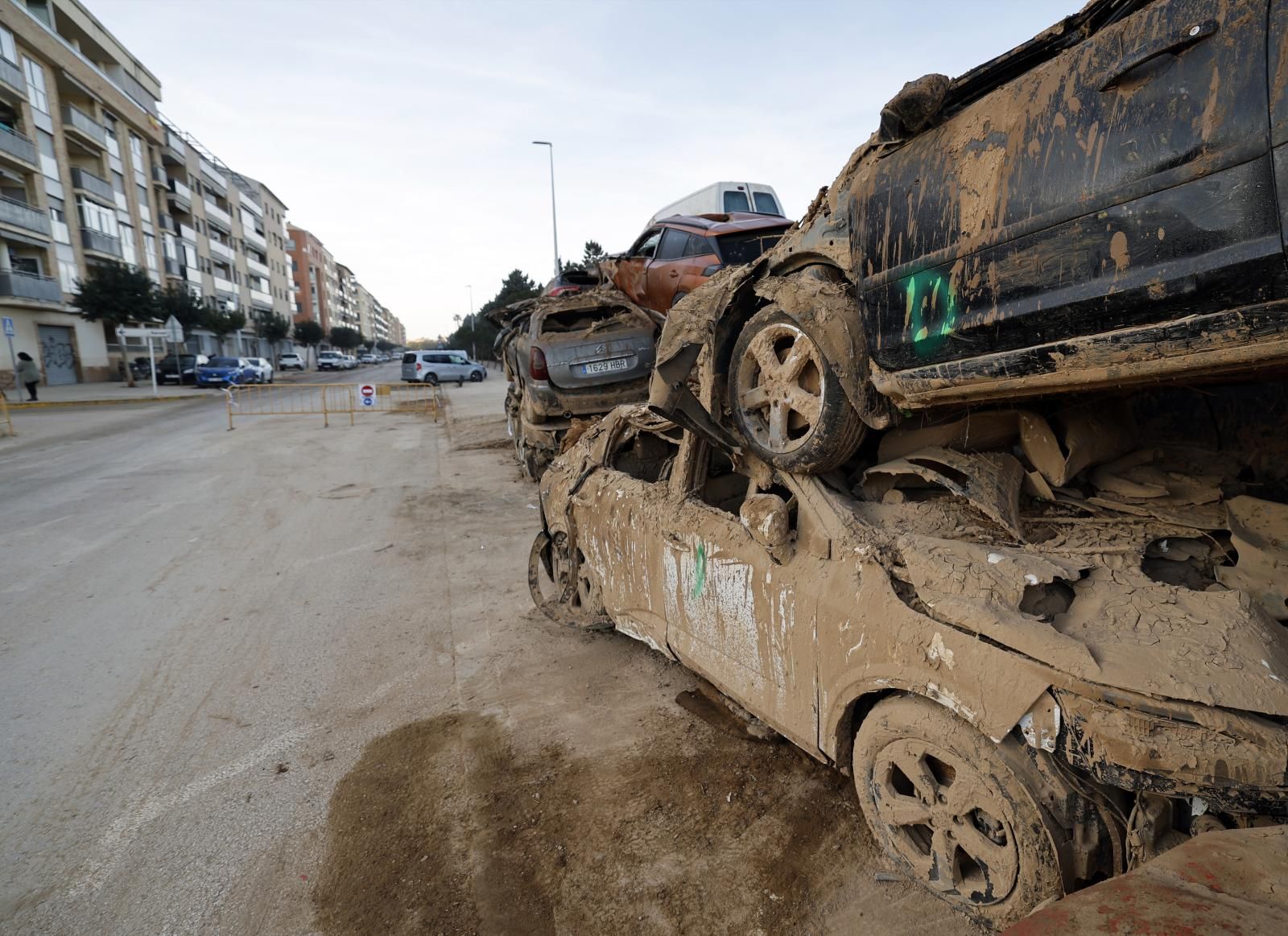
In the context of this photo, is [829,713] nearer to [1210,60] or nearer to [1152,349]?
[1152,349]

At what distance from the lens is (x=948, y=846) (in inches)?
80.4

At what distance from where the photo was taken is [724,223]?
7.37 metres

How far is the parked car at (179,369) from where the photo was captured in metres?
29.5

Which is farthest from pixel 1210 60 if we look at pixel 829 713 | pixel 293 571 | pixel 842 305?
pixel 293 571

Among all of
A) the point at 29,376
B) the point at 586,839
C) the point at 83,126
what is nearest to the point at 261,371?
the point at 29,376

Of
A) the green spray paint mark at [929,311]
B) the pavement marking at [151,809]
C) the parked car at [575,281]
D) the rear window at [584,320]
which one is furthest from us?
the parked car at [575,281]

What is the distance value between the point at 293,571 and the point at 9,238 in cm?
3474

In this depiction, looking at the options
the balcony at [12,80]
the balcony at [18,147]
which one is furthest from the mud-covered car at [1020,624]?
the balcony at [12,80]

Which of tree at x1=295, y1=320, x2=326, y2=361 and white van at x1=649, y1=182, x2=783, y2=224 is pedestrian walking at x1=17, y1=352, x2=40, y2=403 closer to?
white van at x1=649, y1=182, x2=783, y2=224

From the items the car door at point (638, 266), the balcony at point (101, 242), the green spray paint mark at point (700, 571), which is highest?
the balcony at point (101, 242)

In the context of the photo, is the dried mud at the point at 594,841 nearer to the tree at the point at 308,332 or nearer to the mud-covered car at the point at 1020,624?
the mud-covered car at the point at 1020,624

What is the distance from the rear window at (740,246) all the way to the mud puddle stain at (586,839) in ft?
16.3

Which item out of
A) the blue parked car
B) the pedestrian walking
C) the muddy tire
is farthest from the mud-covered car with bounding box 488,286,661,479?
the blue parked car

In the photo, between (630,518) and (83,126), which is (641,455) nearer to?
(630,518)
